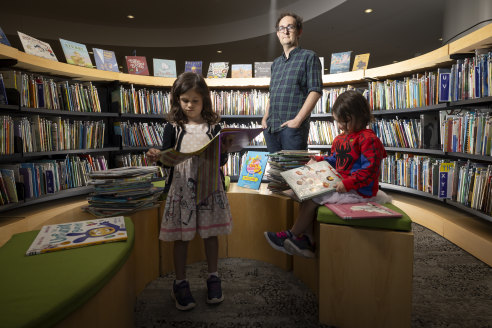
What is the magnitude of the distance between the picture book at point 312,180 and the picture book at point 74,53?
107 inches

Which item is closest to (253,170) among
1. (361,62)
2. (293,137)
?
(293,137)

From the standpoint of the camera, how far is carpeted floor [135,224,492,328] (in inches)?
55.4

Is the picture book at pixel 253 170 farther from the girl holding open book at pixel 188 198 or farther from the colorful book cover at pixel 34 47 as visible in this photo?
the colorful book cover at pixel 34 47

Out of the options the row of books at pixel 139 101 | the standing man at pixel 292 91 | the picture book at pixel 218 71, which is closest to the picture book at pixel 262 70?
the picture book at pixel 218 71

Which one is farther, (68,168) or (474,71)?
(68,168)

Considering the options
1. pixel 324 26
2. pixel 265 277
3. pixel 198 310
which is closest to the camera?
pixel 198 310

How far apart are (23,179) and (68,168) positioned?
1.72ft

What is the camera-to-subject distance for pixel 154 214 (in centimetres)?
182

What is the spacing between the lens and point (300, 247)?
1500mm

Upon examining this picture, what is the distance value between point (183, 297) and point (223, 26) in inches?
Answer: 272

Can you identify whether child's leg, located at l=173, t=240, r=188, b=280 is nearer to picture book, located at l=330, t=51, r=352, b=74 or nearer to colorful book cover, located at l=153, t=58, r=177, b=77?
colorful book cover, located at l=153, t=58, r=177, b=77

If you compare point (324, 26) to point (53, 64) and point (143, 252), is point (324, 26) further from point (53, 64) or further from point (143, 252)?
point (143, 252)

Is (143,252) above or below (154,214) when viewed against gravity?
below

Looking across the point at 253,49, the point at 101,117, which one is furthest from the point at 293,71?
the point at 253,49
